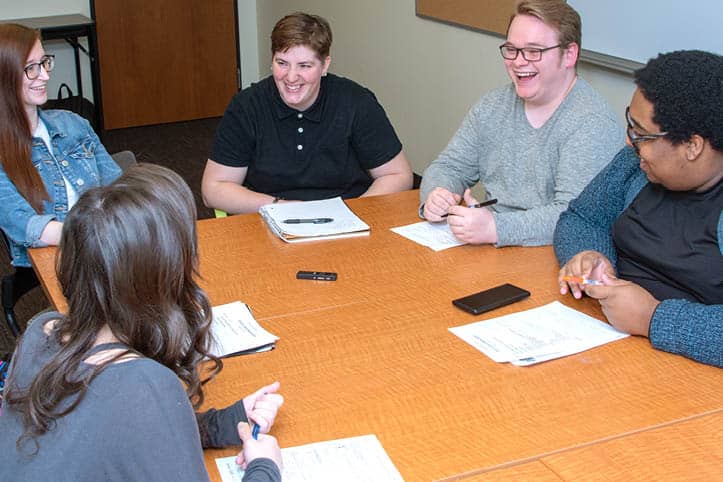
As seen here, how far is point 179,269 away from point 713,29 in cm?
224

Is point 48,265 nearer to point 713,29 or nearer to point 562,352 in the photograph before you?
point 562,352

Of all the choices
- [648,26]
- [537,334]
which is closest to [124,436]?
[537,334]

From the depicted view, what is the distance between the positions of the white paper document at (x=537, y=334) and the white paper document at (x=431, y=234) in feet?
1.51

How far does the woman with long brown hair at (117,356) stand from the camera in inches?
46.3

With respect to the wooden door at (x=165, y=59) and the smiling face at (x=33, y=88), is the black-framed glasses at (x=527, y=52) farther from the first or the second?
the wooden door at (x=165, y=59)

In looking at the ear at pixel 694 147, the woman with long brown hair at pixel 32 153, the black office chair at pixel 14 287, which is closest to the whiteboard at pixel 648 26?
the ear at pixel 694 147

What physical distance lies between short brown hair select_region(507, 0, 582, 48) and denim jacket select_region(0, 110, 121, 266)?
4.47 ft

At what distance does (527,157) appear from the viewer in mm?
2574

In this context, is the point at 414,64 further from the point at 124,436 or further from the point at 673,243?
the point at 124,436

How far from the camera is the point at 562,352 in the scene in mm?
1797

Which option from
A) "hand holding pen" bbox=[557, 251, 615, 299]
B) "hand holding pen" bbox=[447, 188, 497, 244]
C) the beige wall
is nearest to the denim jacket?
"hand holding pen" bbox=[447, 188, 497, 244]

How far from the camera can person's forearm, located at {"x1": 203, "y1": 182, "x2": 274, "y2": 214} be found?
115 inches

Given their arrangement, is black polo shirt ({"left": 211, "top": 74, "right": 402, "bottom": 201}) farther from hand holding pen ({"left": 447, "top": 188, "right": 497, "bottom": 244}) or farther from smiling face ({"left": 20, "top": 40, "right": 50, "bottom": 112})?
hand holding pen ({"left": 447, "top": 188, "right": 497, "bottom": 244})

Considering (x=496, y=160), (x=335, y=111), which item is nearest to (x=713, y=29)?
(x=496, y=160)
